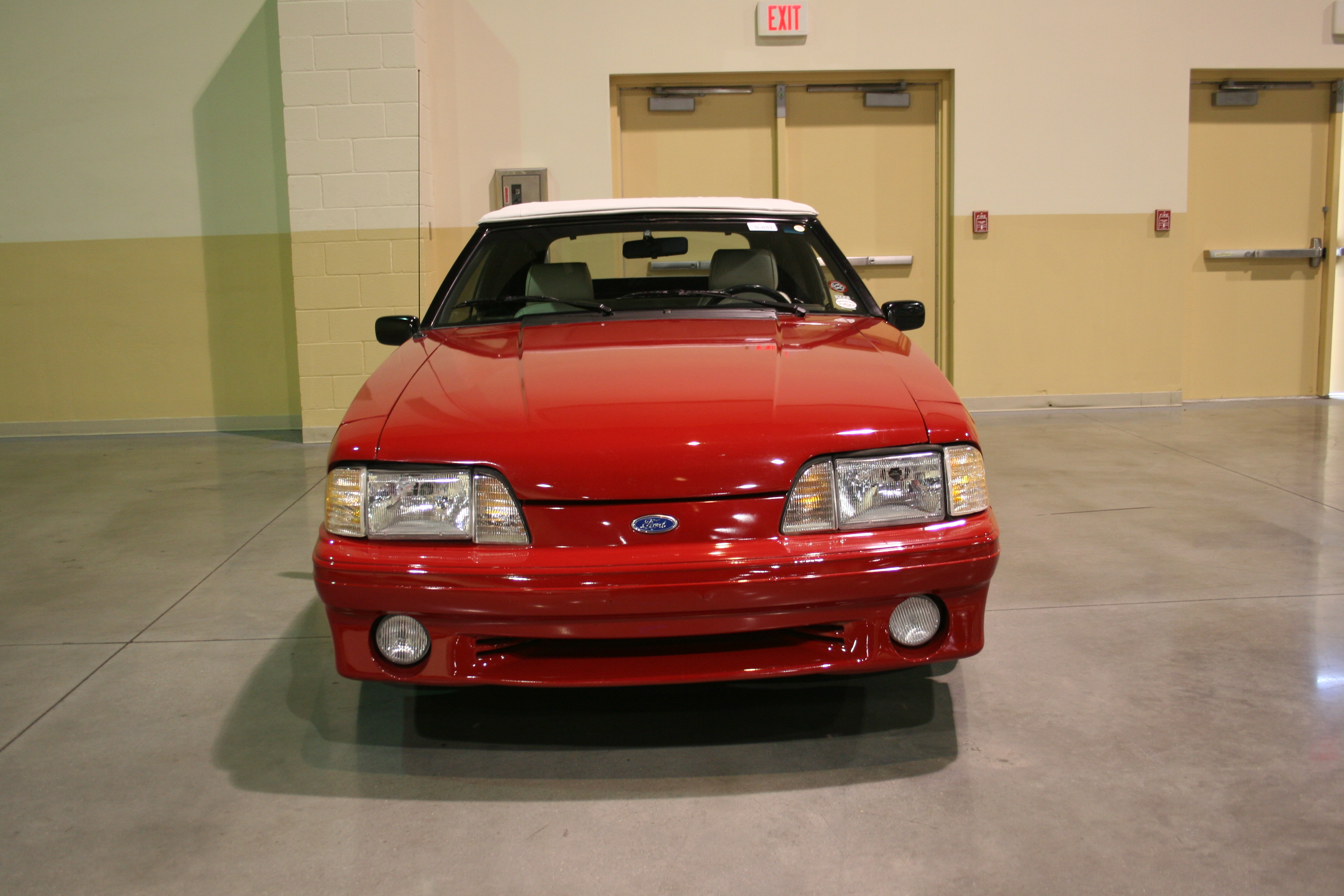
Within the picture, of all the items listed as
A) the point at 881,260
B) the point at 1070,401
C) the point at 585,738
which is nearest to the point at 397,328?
Answer: the point at 585,738

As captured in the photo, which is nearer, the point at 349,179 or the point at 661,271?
the point at 661,271

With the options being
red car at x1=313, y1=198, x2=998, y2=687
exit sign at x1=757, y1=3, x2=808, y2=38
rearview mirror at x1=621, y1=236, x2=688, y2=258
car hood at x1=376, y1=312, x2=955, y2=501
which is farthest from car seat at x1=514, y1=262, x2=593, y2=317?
exit sign at x1=757, y1=3, x2=808, y2=38

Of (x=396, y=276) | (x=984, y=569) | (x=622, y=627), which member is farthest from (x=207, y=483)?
(x=984, y=569)

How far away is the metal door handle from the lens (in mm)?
8062

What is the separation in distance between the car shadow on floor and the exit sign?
5.96 m

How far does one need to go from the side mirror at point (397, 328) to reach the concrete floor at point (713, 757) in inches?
37.2

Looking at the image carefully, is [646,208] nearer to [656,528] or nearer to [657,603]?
[656,528]

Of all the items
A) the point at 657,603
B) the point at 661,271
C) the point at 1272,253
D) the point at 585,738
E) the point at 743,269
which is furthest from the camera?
the point at 1272,253

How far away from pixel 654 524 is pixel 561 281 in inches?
54.3

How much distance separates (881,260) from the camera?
8.07 metres

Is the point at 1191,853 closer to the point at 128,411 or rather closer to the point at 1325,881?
the point at 1325,881

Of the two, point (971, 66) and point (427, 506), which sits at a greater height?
point (971, 66)

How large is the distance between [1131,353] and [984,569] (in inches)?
261

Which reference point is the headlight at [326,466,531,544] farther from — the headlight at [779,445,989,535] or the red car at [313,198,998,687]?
the headlight at [779,445,989,535]
